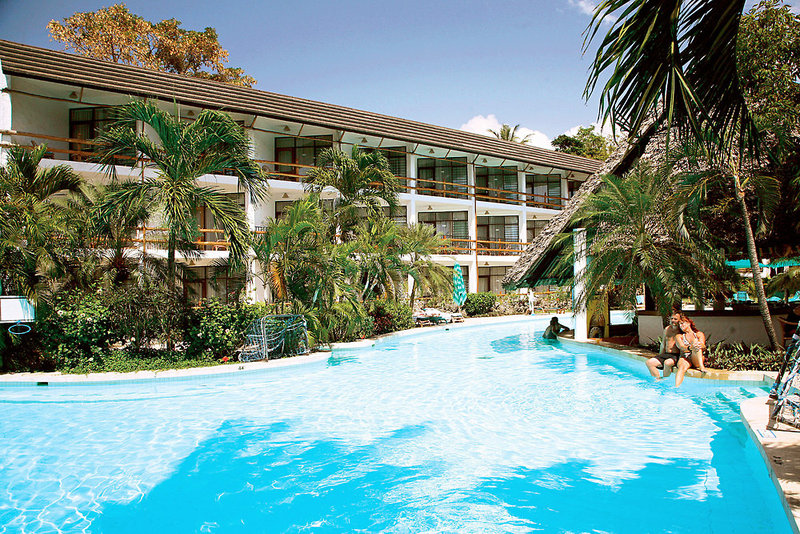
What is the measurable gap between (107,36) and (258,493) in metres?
33.1

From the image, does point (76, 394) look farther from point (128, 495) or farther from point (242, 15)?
point (242, 15)

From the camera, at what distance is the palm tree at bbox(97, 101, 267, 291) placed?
1175cm

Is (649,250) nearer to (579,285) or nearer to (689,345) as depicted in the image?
(689,345)

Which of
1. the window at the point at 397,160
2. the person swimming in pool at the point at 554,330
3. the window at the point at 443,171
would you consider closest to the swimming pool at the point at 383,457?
the person swimming in pool at the point at 554,330

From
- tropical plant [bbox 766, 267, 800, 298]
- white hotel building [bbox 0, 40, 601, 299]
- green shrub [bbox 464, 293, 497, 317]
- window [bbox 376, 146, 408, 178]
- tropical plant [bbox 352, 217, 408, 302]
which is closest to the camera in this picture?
tropical plant [bbox 766, 267, 800, 298]

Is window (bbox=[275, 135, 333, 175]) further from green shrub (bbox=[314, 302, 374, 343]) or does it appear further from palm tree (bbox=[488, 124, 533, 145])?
palm tree (bbox=[488, 124, 533, 145])

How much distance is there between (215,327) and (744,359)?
34.7 ft

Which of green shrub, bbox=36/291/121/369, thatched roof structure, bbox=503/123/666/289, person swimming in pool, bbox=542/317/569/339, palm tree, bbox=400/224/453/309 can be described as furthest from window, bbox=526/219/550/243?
green shrub, bbox=36/291/121/369

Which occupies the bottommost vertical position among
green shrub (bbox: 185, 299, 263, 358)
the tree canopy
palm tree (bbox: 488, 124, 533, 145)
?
green shrub (bbox: 185, 299, 263, 358)

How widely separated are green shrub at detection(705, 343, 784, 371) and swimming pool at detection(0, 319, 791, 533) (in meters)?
0.81

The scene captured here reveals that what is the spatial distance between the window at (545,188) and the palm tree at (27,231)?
29420mm

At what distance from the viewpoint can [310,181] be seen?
1875 centimetres

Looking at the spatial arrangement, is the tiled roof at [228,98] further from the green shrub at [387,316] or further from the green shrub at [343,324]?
the green shrub at [387,316]

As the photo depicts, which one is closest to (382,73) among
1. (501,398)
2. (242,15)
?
(242,15)
